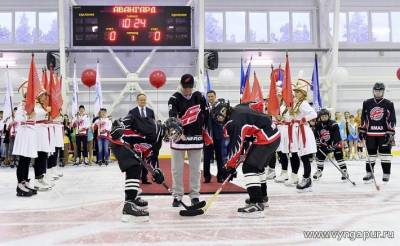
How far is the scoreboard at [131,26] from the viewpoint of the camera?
553 inches

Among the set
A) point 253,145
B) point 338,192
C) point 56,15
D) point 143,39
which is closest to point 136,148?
point 253,145

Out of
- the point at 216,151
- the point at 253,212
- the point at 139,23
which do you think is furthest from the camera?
the point at 139,23

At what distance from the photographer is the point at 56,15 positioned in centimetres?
1603

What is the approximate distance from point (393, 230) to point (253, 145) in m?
1.52

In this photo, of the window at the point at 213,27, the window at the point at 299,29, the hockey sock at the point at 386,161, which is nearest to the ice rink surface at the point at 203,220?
the hockey sock at the point at 386,161

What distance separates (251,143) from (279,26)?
43.1ft

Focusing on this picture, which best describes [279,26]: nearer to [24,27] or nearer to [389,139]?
[24,27]

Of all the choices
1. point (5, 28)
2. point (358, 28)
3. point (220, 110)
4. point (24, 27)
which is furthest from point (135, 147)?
point (358, 28)

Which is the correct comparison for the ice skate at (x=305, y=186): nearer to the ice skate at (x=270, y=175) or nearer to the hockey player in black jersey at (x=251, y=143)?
the ice skate at (x=270, y=175)

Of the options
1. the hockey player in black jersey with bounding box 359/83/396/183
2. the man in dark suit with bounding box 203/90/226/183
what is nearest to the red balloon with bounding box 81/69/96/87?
the man in dark suit with bounding box 203/90/226/183

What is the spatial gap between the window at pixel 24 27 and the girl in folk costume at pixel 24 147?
1069cm

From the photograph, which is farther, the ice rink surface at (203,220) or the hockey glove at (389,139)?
the hockey glove at (389,139)

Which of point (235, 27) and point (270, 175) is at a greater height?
point (235, 27)

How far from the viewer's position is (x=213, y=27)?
1648 centimetres
